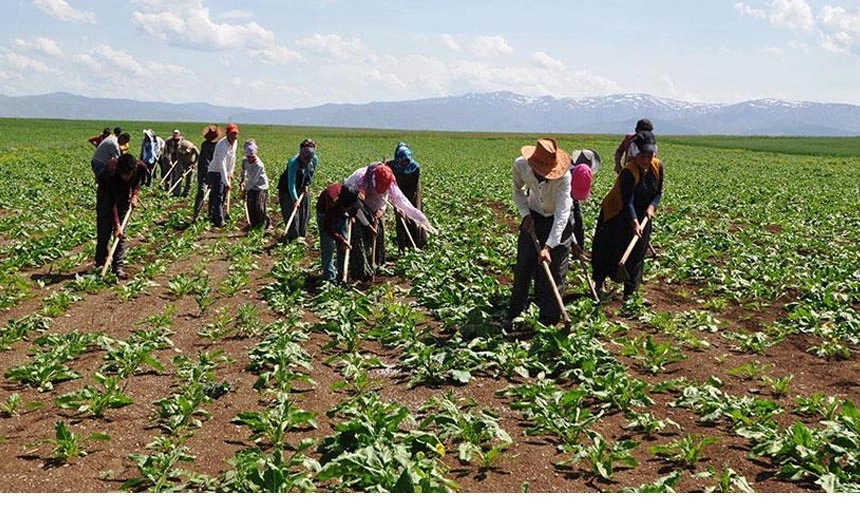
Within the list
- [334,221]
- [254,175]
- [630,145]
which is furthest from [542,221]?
[254,175]

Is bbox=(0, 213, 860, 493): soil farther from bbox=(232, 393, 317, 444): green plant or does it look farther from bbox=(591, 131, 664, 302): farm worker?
bbox=(591, 131, 664, 302): farm worker

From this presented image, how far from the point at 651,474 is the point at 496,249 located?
787 cm

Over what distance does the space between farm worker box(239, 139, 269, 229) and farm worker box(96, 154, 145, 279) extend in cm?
347

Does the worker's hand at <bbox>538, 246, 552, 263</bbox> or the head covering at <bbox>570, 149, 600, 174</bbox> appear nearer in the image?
the worker's hand at <bbox>538, 246, 552, 263</bbox>

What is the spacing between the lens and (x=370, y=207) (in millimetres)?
9781

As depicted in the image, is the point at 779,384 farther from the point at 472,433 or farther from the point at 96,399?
the point at 96,399

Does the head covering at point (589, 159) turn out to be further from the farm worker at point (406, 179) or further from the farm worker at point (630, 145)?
the farm worker at point (406, 179)

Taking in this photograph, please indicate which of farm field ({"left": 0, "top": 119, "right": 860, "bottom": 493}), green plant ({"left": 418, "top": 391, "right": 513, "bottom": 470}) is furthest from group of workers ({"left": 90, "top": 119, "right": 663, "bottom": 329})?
green plant ({"left": 418, "top": 391, "right": 513, "bottom": 470})

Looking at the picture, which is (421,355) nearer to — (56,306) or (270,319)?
(270,319)

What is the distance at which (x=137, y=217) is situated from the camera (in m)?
15.1

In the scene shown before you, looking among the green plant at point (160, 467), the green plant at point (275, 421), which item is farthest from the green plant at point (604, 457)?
the green plant at point (160, 467)

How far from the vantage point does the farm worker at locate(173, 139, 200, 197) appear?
62.2 ft

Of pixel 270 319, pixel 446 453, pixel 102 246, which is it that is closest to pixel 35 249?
pixel 102 246

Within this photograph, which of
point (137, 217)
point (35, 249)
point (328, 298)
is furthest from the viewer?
point (137, 217)
